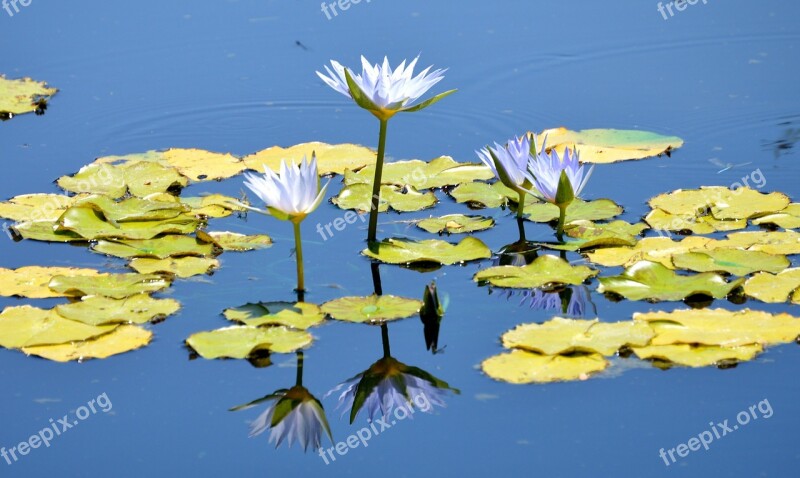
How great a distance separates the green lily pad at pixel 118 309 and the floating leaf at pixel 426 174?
1258mm

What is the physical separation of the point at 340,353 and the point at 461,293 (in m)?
0.58

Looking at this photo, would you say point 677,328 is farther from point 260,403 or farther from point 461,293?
point 260,403

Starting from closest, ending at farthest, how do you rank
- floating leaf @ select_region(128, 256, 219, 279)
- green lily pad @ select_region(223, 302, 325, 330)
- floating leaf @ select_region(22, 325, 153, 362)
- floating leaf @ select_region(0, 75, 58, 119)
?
1. floating leaf @ select_region(22, 325, 153, 362)
2. green lily pad @ select_region(223, 302, 325, 330)
3. floating leaf @ select_region(128, 256, 219, 279)
4. floating leaf @ select_region(0, 75, 58, 119)

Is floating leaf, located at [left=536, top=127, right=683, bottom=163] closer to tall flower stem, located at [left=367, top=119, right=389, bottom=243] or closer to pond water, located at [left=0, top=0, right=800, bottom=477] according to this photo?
pond water, located at [left=0, top=0, right=800, bottom=477]

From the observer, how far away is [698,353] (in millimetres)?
3504

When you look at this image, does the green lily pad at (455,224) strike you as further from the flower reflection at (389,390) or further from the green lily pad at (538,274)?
the flower reflection at (389,390)

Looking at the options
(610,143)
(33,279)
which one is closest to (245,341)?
(33,279)

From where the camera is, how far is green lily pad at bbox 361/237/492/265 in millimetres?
4188

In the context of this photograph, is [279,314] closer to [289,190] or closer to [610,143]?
[289,190]

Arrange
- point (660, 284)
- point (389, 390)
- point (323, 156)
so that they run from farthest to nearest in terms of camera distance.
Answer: point (323, 156)
point (660, 284)
point (389, 390)

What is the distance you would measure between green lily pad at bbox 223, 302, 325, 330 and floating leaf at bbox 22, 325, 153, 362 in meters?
0.30

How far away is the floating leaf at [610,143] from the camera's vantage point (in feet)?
16.6

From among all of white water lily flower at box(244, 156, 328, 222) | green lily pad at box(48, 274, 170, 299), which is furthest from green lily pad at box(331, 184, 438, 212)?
green lily pad at box(48, 274, 170, 299)

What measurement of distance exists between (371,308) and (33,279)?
1.27 metres
